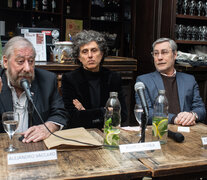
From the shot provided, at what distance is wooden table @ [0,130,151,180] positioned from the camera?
1.07m

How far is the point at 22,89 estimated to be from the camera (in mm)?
1859

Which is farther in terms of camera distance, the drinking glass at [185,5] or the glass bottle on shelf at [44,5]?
the glass bottle on shelf at [44,5]

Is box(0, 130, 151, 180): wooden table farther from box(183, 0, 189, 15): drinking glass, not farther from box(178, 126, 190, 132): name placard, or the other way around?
box(183, 0, 189, 15): drinking glass

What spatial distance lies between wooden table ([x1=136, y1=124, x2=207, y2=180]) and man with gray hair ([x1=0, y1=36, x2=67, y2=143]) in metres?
0.63

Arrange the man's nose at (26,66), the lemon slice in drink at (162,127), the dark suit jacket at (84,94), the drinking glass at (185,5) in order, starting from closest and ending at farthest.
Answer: the lemon slice in drink at (162,127)
the man's nose at (26,66)
the dark suit jacket at (84,94)
the drinking glass at (185,5)

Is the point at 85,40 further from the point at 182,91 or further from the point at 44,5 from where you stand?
the point at 44,5

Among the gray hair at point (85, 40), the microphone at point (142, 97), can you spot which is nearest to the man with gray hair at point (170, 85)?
the gray hair at point (85, 40)

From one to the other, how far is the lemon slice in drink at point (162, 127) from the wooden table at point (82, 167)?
26cm

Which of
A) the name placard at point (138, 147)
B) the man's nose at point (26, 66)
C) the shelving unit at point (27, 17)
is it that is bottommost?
the name placard at point (138, 147)

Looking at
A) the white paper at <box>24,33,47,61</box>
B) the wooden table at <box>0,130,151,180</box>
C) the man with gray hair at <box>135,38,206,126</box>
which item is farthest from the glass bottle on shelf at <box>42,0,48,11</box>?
the wooden table at <box>0,130,151,180</box>

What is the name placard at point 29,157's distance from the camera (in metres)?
1.12

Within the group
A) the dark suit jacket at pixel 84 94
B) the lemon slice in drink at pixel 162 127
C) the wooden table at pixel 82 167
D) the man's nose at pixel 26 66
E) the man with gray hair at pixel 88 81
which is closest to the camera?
the wooden table at pixel 82 167

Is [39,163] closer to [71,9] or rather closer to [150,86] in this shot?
[150,86]

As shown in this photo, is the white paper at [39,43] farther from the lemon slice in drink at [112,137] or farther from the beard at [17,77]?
the lemon slice in drink at [112,137]
